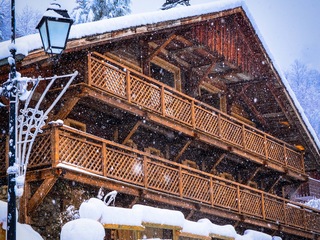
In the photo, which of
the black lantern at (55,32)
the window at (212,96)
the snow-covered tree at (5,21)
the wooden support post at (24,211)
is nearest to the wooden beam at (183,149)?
the window at (212,96)

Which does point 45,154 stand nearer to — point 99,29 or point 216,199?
point 99,29

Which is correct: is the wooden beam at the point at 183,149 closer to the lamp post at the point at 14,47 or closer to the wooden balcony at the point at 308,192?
the lamp post at the point at 14,47

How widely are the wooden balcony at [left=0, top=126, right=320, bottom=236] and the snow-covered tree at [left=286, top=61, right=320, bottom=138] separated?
34318 mm

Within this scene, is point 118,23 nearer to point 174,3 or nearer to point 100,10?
point 174,3

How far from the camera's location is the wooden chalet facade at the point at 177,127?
1406cm

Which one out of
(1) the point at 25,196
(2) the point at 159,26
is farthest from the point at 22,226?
(2) the point at 159,26

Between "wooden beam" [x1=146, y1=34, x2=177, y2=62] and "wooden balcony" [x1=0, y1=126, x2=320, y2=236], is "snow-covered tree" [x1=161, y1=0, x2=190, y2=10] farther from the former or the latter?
"wooden beam" [x1=146, y1=34, x2=177, y2=62]

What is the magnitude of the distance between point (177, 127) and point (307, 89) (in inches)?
1759

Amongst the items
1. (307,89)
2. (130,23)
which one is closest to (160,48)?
(130,23)

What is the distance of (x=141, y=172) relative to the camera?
15641mm

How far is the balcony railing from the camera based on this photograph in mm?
15203

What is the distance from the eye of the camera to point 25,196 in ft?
44.6

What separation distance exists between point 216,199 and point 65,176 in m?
7.01

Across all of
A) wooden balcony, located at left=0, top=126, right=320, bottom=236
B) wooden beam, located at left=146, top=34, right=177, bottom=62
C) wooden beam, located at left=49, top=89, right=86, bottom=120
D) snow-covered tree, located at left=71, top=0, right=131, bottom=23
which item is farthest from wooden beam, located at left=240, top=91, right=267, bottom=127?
snow-covered tree, located at left=71, top=0, right=131, bottom=23
